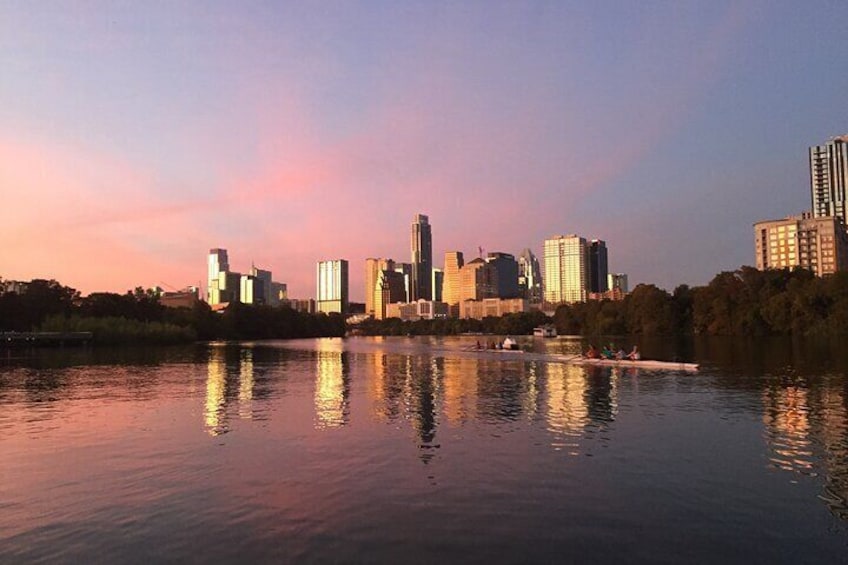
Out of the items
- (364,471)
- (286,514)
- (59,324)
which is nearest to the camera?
(286,514)

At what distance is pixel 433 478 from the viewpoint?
1872cm

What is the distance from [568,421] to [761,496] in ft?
40.8

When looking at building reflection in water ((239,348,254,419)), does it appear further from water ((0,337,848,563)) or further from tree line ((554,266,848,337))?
tree line ((554,266,848,337))

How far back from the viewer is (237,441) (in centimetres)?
2497

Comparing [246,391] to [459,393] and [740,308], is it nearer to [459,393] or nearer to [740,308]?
[459,393]

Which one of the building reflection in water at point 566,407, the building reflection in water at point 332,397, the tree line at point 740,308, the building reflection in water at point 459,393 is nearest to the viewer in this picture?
the building reflection in water at point 566,407

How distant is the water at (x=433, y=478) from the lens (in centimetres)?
1340

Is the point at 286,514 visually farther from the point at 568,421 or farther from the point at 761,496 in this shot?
the point at 568,421

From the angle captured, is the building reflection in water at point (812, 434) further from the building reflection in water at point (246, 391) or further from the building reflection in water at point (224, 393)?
the building reflection in water at point (246, 391)

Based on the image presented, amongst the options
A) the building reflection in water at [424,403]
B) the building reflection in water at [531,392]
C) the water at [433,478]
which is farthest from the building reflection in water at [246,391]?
the building reflection in water at [531,392]

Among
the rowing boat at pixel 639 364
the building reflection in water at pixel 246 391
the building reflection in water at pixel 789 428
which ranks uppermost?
the rowing boat at pixel 639 364

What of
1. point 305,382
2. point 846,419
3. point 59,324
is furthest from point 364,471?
point 59,324

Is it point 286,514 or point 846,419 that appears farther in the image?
point 846,419

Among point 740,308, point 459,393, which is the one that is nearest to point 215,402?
point 459,393
